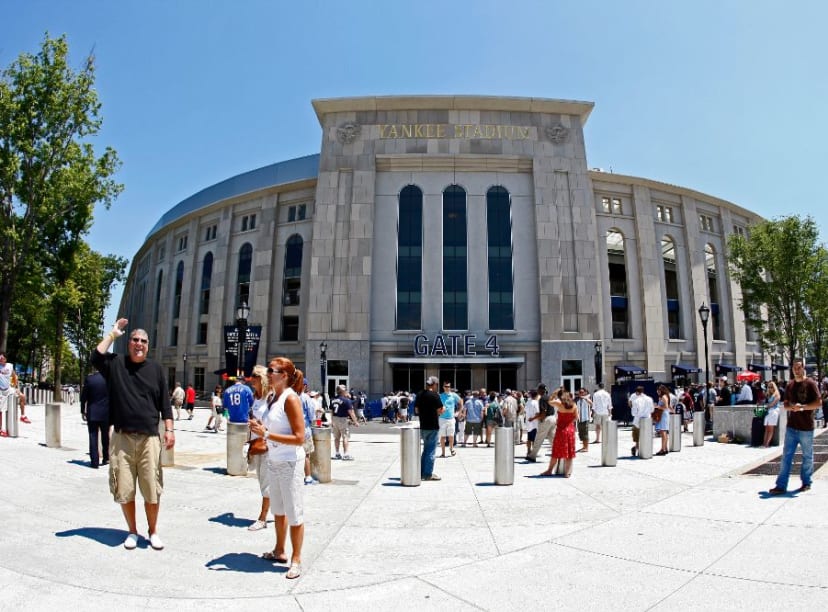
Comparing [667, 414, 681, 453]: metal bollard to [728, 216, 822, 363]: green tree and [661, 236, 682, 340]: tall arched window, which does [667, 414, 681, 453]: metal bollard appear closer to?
[728, 216, 822, 363]: green tree

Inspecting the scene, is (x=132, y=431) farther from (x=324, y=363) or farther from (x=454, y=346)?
(x=454, y=346)

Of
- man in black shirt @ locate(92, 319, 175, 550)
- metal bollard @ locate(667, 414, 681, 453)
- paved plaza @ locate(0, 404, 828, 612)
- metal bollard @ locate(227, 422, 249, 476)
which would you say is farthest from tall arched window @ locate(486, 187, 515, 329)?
man in black shirt @ locate(92, 319, 175, 550)

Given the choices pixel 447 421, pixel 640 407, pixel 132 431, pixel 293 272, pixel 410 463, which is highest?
pixel 293 272

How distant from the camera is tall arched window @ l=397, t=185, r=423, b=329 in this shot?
39300 millimetres

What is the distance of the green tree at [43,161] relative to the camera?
2542 cm

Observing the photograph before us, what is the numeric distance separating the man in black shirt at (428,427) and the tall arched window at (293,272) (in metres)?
33.9

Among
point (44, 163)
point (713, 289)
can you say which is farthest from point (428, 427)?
point (713, 289)

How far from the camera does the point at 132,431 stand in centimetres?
564

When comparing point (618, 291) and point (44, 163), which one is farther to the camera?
point (618, 291)

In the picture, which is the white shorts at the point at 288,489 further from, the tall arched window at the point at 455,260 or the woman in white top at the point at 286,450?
the tall arched window at the point at 455,260

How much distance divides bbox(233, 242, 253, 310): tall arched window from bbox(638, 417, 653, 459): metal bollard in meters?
36.8

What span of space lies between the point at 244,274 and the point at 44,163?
20.2m

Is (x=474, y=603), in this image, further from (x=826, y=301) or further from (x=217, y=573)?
(x=826, y=301)

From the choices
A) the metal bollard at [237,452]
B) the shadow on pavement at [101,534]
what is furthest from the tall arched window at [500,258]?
the shadow on pavement at [101,534]
